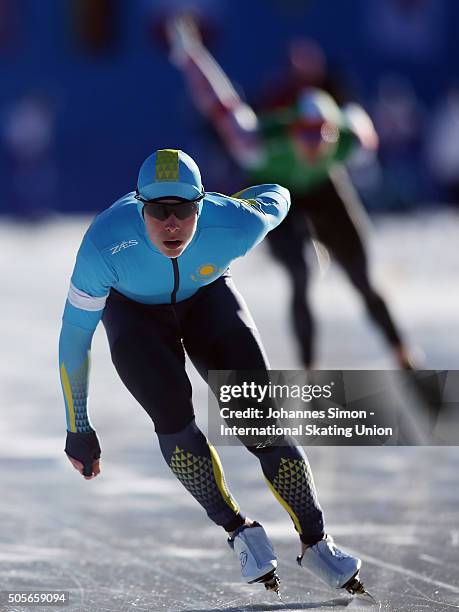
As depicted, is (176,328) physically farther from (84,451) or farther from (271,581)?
(271,581)

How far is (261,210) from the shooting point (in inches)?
181

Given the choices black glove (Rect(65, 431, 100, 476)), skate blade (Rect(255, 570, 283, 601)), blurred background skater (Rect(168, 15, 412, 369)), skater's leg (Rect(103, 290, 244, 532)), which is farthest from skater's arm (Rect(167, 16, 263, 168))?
skate blade (Rect(255, 570, 283, 601))

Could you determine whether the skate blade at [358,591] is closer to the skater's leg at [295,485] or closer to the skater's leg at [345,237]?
the skater's leg at [295,485]

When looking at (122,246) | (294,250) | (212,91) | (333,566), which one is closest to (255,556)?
(333,566)

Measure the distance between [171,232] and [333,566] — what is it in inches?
48.4

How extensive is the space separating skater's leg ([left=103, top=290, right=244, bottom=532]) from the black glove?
0.69ft

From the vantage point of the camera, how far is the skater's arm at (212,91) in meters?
5.96

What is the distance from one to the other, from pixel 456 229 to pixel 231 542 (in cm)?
1947

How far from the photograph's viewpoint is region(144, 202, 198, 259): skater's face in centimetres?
419

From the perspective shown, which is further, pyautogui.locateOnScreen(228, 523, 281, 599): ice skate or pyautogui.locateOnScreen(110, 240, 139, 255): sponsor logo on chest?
pyautogui.locateOnScreen(228, 523, 281, 599): ice skate

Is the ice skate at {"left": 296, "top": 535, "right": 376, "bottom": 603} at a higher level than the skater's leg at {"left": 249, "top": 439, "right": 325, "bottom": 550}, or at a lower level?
lower

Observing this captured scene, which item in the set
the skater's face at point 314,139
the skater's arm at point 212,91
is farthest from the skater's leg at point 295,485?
the skater's face at point 314,139

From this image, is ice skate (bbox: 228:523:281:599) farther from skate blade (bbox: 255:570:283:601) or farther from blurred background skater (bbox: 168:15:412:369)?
blurred background skater (bbox: 168:15:412:369)

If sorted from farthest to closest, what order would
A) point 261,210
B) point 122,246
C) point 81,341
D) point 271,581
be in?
point 261,210 → point 271,581 → point 81,341 → point 122,246
